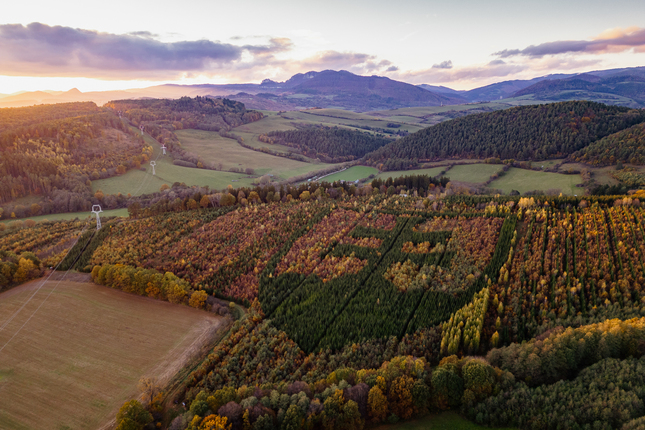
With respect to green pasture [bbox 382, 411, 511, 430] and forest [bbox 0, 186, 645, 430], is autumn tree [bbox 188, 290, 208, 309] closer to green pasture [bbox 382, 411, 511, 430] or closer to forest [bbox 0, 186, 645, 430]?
forest [bbox 0, 186, 645, 430]

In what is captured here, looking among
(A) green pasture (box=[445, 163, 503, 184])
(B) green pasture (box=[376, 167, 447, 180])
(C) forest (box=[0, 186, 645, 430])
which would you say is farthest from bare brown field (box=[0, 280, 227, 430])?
(B) green pasture (box=[376, 167, 447, 180])

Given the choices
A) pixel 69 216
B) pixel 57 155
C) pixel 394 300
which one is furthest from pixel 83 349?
pixel 57 155

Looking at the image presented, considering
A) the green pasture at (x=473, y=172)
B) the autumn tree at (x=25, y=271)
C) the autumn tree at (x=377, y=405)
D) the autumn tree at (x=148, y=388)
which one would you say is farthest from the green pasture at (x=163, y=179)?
the autumn tree at (x=377, y=405)

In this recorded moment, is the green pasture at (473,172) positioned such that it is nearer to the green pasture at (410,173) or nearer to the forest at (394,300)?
the green pasture at (410,173)

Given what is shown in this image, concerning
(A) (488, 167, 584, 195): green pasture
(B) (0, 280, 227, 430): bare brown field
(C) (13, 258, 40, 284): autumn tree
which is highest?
(A) (488, 167, 584, 195): green pasture

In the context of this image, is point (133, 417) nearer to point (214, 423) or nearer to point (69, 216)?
point (214, 423)

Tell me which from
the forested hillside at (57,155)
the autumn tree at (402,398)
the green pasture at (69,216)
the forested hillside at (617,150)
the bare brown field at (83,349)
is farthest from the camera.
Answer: the forested hillside at (57,155)

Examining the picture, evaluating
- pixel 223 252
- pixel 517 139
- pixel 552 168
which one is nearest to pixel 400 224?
pixel 223 252
